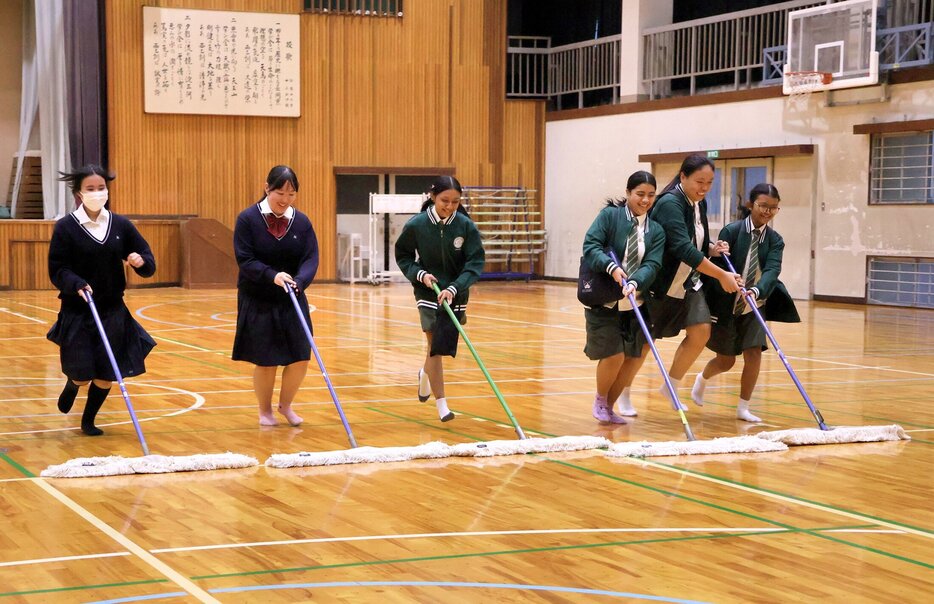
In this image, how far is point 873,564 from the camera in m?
3.92

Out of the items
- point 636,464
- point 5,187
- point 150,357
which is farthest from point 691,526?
point 5,187

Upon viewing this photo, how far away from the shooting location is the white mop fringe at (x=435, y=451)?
17.8ft

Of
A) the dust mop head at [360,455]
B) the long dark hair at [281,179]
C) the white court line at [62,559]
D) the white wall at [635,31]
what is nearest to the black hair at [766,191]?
the dust mop head at [360,455]

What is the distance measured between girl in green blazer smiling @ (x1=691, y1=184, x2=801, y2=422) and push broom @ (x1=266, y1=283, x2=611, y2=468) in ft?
4.48

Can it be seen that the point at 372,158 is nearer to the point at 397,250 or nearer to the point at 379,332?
the point at 379,332

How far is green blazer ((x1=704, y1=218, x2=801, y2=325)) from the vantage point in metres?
6.92

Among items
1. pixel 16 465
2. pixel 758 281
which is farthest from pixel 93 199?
pixel 758 281

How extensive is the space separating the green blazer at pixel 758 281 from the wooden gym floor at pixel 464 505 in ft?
2.07

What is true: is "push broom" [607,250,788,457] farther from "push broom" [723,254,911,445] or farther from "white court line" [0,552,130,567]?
"white court line" [0,552,130,567]

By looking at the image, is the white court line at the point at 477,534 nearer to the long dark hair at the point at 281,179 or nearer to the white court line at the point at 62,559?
the white court line at the point at 62,559

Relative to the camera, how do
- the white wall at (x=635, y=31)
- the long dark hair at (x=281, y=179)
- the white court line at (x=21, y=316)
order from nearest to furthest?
the long dark hair at (x=281, y=179) → the white court line at (x=21, y=316) → the white wall at (x=635, y=31)

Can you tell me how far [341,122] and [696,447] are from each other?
1528cm

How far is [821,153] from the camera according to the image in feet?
53.7

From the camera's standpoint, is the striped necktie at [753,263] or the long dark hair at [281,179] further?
the striped necktie at [753,263]
